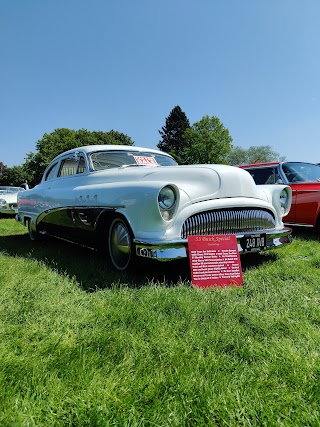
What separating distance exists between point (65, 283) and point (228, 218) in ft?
5.22

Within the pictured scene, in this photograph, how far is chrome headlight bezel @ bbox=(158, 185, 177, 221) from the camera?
269 centimetres

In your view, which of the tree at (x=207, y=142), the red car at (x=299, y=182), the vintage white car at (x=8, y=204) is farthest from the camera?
the tree at (x=207, y=142)

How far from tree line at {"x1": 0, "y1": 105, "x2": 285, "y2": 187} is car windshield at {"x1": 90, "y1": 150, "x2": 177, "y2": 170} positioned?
36.4 m

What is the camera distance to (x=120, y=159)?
4277 mm

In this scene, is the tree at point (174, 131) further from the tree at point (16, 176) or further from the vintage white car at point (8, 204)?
the vintage white car at point (8, 204)

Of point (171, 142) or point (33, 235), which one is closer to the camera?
point (33, 235)

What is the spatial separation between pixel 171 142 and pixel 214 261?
5202 centimetres

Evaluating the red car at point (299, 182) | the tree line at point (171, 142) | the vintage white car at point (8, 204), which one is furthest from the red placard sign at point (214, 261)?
the tree line at point (171, 142)

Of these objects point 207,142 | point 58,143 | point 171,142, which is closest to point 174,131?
point 171,142

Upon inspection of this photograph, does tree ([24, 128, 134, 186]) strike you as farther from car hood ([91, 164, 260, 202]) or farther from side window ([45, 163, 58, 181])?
car hood ([91, 164, 260, 202])

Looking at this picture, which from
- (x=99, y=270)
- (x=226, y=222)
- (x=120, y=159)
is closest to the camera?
(x=226, y=222)

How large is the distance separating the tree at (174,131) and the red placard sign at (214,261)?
1964 inches

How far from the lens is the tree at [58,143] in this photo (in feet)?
137

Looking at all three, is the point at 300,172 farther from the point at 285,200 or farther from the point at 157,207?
the point at 157,207
